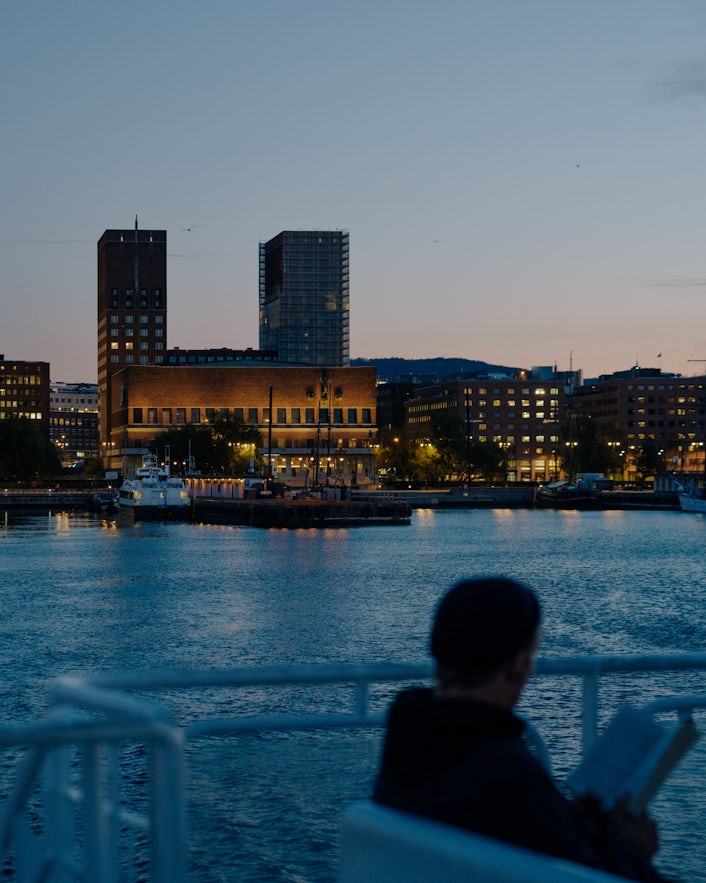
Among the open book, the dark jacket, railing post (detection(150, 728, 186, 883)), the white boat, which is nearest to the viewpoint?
the dark jacket

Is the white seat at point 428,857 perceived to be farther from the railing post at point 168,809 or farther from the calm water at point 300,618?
the calm water at point 300,618

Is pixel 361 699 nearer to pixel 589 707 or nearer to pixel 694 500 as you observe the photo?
pixel 589 707

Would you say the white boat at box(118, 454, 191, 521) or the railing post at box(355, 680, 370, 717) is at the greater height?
the railing post at box(355, 680, 370, 717)

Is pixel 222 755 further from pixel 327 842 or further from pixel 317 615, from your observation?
pixel 317 615

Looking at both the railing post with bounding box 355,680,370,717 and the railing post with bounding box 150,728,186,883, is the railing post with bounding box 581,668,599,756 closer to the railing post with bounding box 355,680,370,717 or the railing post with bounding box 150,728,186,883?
the railing post with bounding box 355,680,370,717

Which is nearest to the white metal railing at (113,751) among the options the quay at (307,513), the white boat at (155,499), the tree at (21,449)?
the quay at (307,513)

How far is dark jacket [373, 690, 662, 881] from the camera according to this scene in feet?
11.9

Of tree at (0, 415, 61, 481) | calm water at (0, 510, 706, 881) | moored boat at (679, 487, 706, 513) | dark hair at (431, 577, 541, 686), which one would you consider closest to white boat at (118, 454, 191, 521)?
calm water at (0, 510, 706, 881)

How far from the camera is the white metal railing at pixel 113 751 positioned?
4.46 metres

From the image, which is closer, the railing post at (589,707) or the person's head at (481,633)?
the person's head at (481,633)

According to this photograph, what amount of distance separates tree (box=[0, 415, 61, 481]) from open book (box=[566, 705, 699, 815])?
16456 cm

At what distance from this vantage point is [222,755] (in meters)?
26.5

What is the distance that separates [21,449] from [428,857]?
166 m

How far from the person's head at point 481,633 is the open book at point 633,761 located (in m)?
0.50
